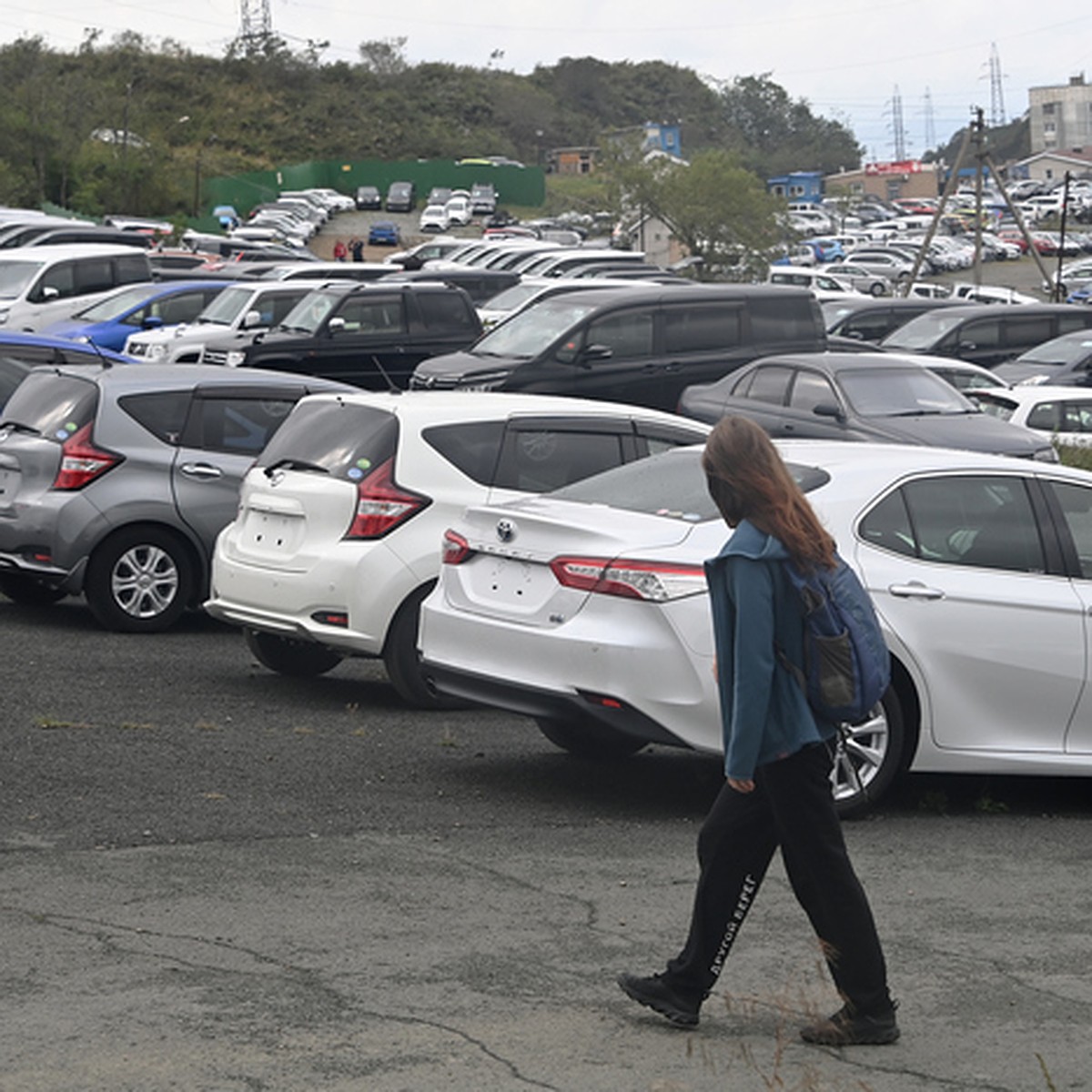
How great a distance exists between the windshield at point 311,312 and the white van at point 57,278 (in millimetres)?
6243

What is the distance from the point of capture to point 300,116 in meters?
126

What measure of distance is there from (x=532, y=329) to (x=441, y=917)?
15.4m

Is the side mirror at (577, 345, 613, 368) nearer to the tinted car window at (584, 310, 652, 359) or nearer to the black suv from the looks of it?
the tinted car window at (584, 310, 652, 359)

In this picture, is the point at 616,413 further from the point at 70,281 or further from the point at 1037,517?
the point at 70,281

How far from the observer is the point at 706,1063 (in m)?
4.92

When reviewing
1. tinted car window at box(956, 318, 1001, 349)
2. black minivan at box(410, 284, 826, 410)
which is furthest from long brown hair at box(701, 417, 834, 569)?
tinted car window at box(956, 318, 1001, 349)

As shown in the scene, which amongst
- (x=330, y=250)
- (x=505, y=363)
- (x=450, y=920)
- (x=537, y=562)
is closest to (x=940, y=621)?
(x=537, y=562)

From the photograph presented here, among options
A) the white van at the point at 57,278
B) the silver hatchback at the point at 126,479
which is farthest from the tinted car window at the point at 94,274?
the silver hatchback at the point at 126,479

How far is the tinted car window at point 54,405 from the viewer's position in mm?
12031

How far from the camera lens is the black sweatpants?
5.07 meters

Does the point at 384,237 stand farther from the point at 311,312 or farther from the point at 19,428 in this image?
the point at 19,428

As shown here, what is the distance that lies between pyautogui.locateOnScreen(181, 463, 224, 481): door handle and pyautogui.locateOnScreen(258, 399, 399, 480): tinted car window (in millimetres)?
1762

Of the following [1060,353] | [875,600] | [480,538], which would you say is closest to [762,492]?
[875,600]

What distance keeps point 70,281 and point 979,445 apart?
1740 cm
